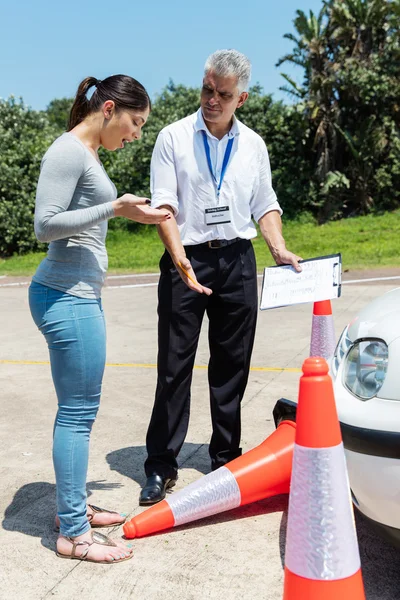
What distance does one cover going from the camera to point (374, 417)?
86.7 inches

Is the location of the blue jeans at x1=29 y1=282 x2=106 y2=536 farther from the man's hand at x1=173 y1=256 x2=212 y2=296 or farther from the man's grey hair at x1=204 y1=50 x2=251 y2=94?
the man's grey hair at x1=204 y1=50 x2=251 y2=94

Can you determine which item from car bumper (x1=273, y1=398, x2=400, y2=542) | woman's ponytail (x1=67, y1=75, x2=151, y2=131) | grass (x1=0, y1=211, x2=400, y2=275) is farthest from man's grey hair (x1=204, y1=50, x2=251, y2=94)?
grass (x1=0, y1=211, x2=400, y2=275)

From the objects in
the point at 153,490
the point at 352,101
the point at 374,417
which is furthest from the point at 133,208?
the point at 352,101

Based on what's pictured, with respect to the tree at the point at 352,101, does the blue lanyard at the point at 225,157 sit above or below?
below

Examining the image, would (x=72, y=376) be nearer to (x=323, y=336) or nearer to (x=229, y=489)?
(x=229, y=489)

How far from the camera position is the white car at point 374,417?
Answer: 85.0 inches

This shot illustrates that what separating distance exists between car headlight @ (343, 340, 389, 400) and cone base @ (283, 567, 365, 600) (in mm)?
584

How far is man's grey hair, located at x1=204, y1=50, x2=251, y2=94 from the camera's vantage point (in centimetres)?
323

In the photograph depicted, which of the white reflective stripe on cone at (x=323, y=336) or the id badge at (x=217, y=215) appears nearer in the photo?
the id badge at (x=217, y=215)

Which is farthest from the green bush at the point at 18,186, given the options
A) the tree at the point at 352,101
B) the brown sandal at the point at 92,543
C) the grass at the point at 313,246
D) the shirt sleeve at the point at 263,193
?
the brown sandal at the point at 92,543

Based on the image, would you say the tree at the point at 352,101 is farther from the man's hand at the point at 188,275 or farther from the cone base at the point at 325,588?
the cone base at the point at 325,588

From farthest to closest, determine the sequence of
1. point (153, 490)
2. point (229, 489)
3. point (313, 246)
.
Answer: point (313, 246), point (153, 490), point (229, 489)

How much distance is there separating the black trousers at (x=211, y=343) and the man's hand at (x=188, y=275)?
22 cm

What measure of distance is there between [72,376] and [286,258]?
46.8 inches
